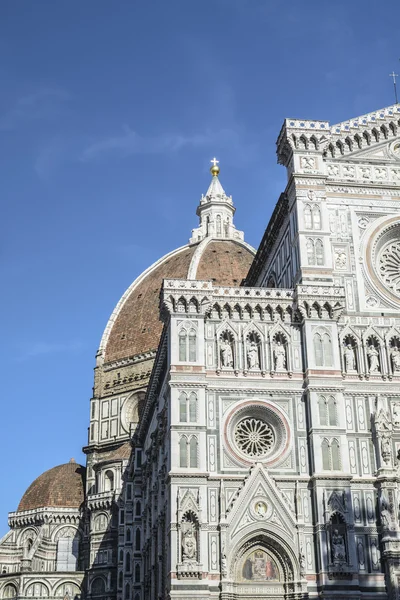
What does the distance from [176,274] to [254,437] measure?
4351cm

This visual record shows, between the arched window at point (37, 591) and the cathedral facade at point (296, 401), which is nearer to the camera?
the cathedral facade at point (296, 401)

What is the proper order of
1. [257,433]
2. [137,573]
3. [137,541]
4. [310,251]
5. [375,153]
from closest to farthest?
[257,433]
[310,251]
[375,153]
[137,573]
[137,541]

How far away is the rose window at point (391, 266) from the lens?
37.8 metres

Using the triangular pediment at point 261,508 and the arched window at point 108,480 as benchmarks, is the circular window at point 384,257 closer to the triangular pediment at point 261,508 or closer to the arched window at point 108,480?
the triangular pediment at point 261,508

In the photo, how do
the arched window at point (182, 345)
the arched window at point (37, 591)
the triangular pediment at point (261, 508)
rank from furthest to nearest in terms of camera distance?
the arched window at point (37, 591)
the arched window at point (182, 345)
the triangular pediment at point (261, 508)

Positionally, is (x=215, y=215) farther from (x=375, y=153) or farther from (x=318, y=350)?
(x=318, y=350)

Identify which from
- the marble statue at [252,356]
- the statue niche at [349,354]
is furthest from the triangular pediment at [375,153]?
the marble statue at [252,356]

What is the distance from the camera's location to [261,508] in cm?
3259

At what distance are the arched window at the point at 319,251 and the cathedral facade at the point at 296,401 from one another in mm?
101

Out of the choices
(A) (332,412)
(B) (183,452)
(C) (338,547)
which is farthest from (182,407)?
(C) (338,547)

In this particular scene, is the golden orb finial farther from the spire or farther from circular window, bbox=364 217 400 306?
circular window, bbox=364 217 400 306

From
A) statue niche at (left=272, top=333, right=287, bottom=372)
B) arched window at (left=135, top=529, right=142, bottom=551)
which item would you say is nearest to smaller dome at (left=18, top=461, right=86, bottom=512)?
arched window at (left=135, top=529, right=142, bottom=551)

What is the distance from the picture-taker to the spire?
84.4m

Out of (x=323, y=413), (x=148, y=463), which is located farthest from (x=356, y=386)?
(x=148, y=463)
